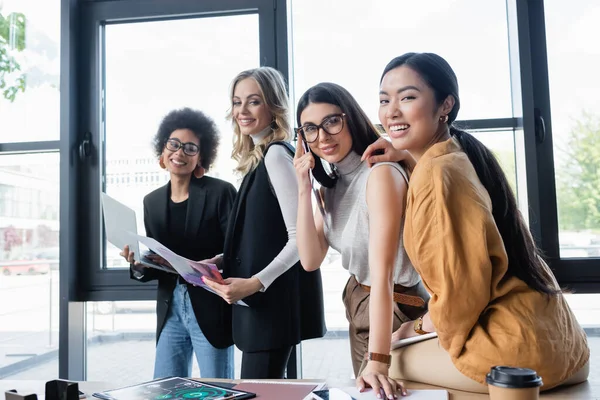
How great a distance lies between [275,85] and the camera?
6.33 ft

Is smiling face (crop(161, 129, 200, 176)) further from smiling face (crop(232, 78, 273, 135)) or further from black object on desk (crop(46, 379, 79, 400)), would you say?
black object on desk (crop(46, 379, 79, 400))

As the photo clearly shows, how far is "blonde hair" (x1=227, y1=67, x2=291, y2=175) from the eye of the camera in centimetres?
188

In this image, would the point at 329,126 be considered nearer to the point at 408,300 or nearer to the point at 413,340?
the point at 408,300

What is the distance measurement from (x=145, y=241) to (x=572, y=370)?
3.85 ft

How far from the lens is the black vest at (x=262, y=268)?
173 cm

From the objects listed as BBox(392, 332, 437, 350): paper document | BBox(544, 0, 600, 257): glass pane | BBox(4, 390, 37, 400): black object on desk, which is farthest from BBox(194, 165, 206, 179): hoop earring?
BBox(544, 0, 600, 257): glass pane

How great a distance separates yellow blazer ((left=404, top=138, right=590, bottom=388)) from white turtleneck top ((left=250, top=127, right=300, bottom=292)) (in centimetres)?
63

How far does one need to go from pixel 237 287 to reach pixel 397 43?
1.39 metres

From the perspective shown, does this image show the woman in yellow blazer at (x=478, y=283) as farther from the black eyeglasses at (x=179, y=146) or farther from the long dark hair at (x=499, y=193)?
the black eyeglasses at (x=179, y=146)

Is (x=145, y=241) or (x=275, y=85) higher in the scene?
(x=275, y=85)

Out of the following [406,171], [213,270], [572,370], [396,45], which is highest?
[396,45]

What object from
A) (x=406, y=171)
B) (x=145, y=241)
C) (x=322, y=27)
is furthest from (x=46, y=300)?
(x=406, y=171)

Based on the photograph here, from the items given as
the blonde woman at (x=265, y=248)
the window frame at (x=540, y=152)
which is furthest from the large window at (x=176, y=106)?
the blonde woman at (x=265, y=248)

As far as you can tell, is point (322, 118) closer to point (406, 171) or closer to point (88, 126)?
point (406, 171)
